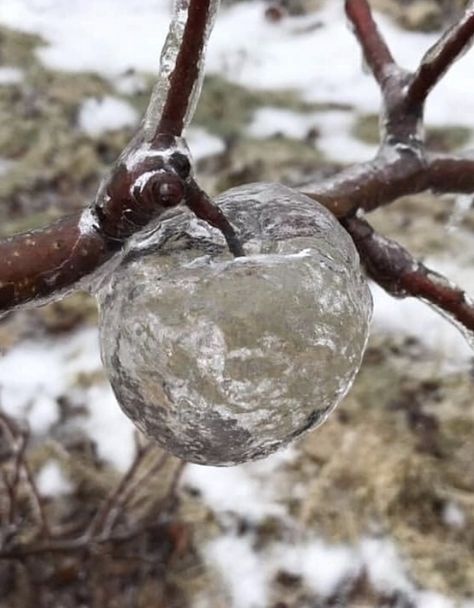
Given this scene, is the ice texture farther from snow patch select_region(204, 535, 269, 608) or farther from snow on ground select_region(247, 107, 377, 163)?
snow on ground select_region(247, 107, 377, 163)

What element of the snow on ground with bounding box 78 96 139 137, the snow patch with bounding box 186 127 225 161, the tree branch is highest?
the tree branch

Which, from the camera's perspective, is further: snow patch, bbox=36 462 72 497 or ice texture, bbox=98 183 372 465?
snow patch, bbox=36 462 72 497

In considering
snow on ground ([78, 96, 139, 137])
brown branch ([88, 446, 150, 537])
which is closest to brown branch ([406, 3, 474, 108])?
brown branch ([88, 446, 150, 537])

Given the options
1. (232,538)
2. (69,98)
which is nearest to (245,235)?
(232,538)

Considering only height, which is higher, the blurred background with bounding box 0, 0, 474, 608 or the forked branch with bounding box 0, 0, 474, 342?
the forked branch with bounding box 0, 0, 474, 342

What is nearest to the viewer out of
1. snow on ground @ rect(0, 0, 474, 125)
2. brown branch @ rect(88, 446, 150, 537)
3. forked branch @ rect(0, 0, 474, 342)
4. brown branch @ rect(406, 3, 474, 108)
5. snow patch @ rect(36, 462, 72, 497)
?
forked branch @ rect(0, 0, 474, 342)

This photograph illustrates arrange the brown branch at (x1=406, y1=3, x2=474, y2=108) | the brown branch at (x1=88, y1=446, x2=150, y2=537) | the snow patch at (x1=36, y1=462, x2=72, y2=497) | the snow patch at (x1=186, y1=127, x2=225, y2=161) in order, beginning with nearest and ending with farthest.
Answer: the brown branch at (x1=406, y1=3, x2=474, y2=108) → the brown branch at (x1=88, y1=446, x2=150, y2=537) → the snow patch at (x1=36, y1=462, x2=72, y2=497) → the snow patch at (x1=186, y1=127, x2=225, y2=161)

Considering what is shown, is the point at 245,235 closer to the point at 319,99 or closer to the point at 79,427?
the point at 79,427
